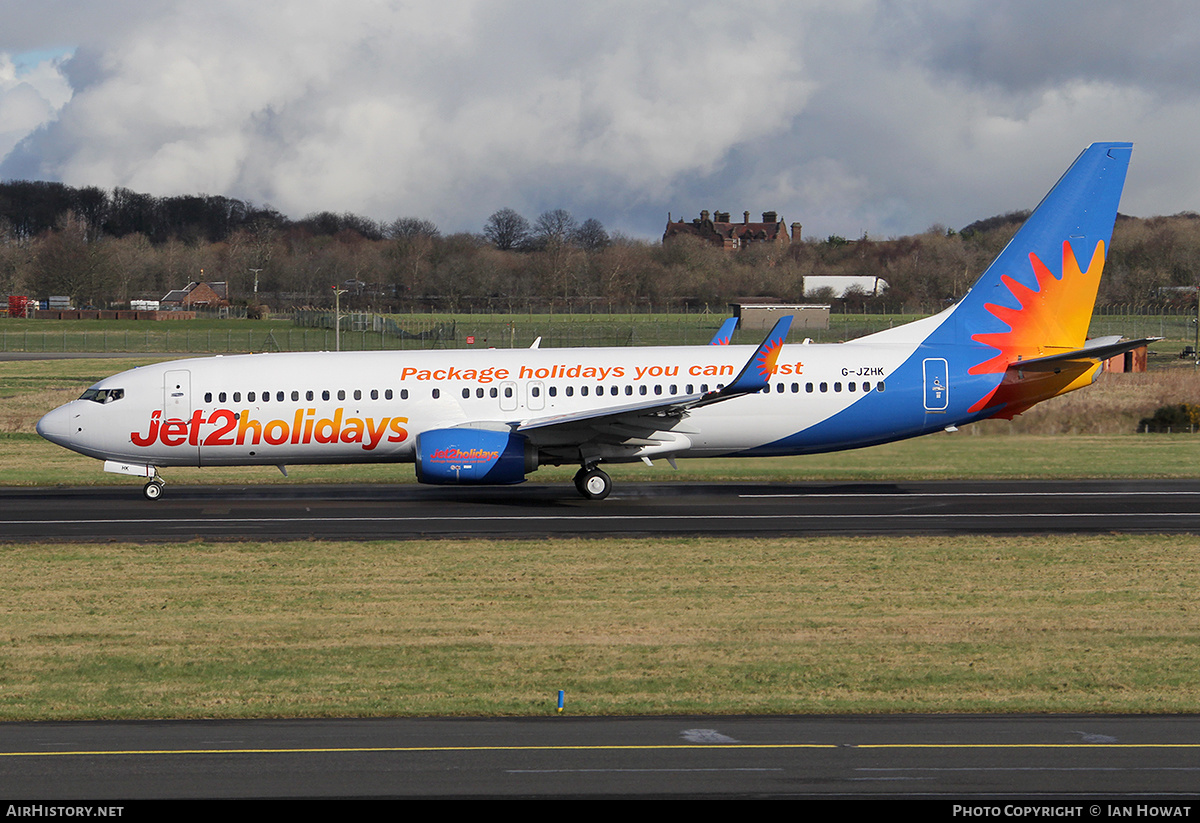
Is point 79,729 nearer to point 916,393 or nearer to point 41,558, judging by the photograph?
point 41,558

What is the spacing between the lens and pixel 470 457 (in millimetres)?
27516

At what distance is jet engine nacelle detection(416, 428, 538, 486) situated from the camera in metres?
27.5

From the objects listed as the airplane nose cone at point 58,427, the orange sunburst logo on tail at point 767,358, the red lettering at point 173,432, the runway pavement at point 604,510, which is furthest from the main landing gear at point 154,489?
the orange sunburst logo on tail at point 767,358

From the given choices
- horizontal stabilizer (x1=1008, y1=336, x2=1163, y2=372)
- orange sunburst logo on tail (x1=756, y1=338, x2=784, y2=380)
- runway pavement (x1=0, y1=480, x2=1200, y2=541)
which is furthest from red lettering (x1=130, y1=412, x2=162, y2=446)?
horizontal stabilizer (x1=1008, y1=336, x2=1163, y2=372)

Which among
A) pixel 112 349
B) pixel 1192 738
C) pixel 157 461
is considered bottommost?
pixel 1192 738

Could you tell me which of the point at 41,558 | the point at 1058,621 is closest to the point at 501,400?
the point at 41,558

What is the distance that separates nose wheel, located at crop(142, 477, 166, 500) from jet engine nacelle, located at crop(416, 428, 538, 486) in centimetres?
708

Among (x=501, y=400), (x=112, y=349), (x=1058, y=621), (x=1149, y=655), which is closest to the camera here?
(x=1149, y=655)

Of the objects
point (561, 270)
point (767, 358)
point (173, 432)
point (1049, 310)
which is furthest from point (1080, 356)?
point (561, 270)

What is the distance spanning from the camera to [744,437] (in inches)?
1156

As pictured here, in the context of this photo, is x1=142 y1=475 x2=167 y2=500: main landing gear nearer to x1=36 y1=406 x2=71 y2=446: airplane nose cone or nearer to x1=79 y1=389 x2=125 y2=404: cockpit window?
x1=36 y1=406 x2=71 y2=446: airplane nose cone

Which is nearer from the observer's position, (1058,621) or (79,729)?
(79,729)

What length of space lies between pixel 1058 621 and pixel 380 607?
10.1 m

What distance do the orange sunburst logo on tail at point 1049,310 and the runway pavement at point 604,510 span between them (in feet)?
12.8
